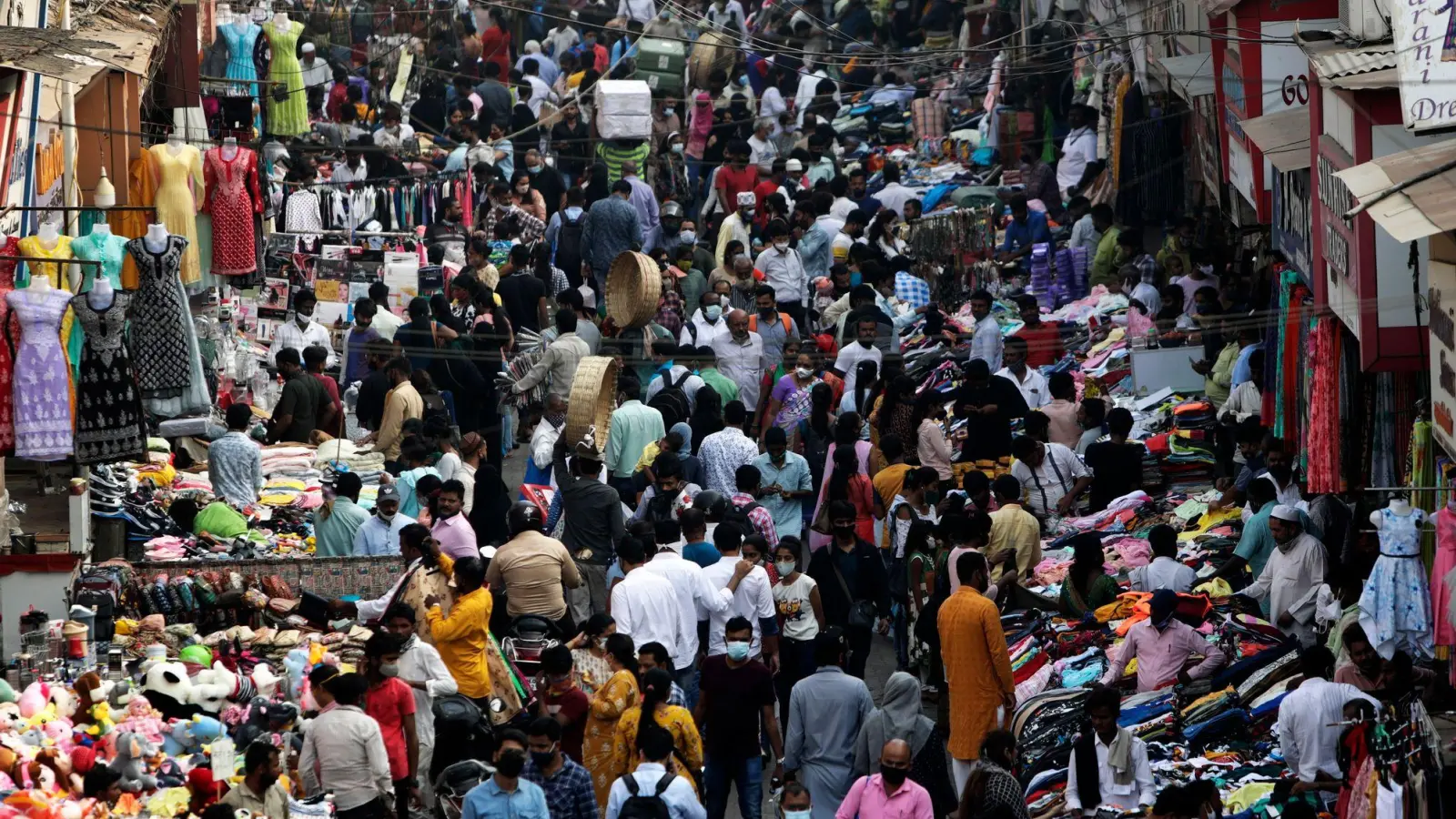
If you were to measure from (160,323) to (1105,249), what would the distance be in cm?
985

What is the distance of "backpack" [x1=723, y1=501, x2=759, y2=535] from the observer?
1304 centimetres

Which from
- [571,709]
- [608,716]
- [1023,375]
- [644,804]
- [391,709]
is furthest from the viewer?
[1023,375]

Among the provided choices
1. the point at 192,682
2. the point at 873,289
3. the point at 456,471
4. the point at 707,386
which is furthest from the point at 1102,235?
the point at 192,682

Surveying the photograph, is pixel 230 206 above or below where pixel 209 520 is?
above

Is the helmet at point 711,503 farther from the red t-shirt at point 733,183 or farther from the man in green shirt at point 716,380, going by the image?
the red t-shirt at point 733,183

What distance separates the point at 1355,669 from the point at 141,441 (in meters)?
6.84

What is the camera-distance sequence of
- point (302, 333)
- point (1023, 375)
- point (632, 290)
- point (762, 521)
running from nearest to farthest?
point (762, 521), point (1023, 375), point (632, 290), point (302, 333)

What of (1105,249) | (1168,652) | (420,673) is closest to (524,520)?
(420,673)

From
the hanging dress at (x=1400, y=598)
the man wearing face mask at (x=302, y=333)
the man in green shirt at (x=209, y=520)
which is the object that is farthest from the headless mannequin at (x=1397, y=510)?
the man wearing face mask at (x=302, y=333)

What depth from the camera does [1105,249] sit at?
874 inches

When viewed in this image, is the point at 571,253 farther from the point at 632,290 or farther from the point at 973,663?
the point at 973,663

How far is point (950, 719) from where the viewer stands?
1225 cm

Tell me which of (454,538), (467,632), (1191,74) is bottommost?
(467,632)

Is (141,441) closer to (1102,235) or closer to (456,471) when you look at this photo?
(456,471)
